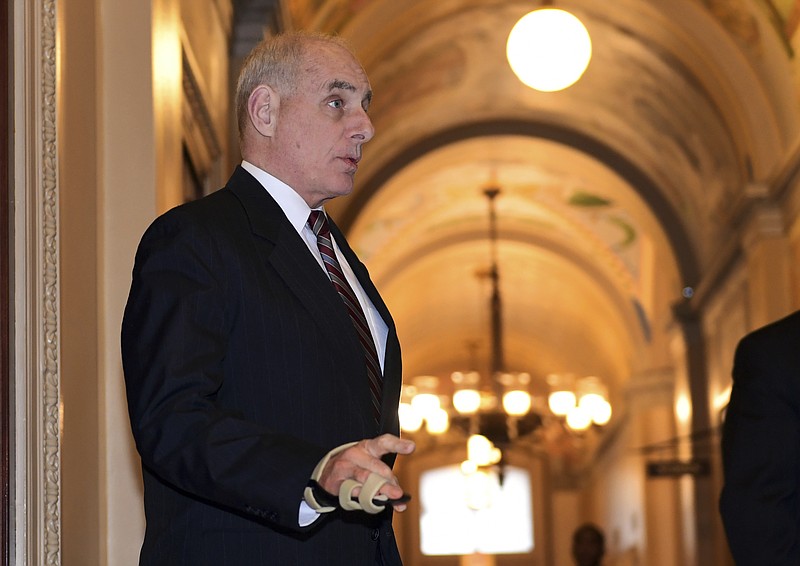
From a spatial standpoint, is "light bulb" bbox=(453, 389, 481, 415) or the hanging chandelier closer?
the hanging chandelier

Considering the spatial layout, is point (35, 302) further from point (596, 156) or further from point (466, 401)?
point (466, 401)

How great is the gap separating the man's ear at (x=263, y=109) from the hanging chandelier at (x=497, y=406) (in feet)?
49.3

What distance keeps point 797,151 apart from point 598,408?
27.1ft

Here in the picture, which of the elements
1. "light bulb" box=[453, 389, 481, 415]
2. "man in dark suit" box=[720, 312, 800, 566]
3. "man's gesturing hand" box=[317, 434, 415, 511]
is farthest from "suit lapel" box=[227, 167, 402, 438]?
"light bulb" box=[453, 389, 481, 415]

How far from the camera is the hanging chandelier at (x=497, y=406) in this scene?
59.1ft

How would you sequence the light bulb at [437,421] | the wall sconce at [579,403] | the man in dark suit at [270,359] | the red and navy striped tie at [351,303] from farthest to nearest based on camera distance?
1. the wall sconce at [579,403]
2. the light bulb at [437,421]
3. the red and navy striped tie at [351,303]
4. the man in dark suit at [270,359]

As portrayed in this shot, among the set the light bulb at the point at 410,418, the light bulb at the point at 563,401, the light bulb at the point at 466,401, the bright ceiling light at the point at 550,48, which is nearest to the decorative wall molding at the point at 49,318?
the bright ceiling light at the point at 550,48

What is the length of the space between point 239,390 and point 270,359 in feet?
0.28

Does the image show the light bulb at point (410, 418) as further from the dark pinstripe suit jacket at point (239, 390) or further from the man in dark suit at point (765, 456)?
the dark pinstripe suit jacket at point (239, 390)

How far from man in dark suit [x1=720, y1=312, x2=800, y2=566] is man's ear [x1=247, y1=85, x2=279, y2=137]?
1975 millimetres

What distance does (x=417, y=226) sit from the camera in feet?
67.2

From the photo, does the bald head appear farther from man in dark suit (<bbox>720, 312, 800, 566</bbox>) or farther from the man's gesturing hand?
man in dark suit (<bbox>720, 312, 800, 566</bbox>)

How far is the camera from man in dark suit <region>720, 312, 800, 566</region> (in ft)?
13.3

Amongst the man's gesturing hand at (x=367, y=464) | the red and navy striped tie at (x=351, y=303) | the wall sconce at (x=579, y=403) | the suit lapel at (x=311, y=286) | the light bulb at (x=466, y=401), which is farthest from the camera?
the wall sconce at (x=579, y=403)
